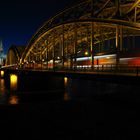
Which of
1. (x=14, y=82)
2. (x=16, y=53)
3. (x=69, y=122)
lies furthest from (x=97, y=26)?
(x=16, y=53)

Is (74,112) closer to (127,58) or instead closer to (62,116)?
(62,116)

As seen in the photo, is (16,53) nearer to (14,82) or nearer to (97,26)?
(14,82)

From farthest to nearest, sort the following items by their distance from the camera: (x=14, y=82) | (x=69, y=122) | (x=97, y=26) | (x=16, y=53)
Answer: (x=16, y=53) < (x=14, y=82) < (x=97, y=26) < (x=69, y=122)

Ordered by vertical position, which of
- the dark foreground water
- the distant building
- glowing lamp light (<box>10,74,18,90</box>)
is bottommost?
the dark foreground water

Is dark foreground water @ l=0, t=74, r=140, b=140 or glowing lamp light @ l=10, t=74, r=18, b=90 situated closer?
dark foreground water @ l=0, t=74, r=140, b=140

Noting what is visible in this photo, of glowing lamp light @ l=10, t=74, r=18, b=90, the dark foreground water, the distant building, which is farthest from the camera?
the distant building

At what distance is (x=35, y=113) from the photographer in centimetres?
3219

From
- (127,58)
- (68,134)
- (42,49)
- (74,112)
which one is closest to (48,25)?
(42,49)

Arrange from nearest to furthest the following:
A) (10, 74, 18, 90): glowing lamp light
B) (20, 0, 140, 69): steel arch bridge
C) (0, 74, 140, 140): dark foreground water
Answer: (0, 74, 140, 140): dark foreground water
(20, 0, 140, 69): steel arch bridge
(10, 74, 18, 90): glowing lamp light

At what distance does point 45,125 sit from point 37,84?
4410 centimetres

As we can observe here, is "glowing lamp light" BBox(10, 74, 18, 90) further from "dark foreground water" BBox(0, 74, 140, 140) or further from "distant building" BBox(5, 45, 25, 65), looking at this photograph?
"dark foreground water" BBox(0, 74, 140, 140)

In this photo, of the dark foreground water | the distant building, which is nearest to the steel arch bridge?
the dark foreground water

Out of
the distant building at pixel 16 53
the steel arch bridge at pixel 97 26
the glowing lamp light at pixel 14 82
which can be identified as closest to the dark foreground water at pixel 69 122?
the steel arch bridge at pixel 97 26

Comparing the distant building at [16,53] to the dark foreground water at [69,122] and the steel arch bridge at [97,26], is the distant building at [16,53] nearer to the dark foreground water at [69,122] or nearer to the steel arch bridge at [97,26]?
the steel arch bridge at [97,26]
